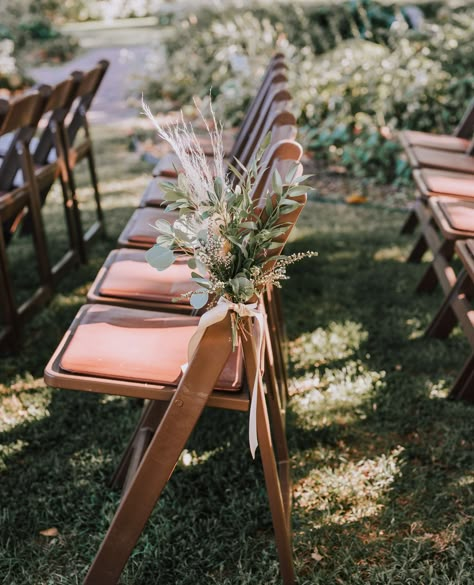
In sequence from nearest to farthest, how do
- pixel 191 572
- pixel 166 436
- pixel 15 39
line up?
pixel 166 436 → pixel 191 572 → pixel 15 39

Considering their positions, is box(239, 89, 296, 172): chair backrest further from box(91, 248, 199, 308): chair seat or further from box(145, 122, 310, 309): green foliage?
box(91, 248, 199, 308): chair seat

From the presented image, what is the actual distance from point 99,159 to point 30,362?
3940mm

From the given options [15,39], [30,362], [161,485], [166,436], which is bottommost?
[15,39]

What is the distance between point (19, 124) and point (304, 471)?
6.61ft

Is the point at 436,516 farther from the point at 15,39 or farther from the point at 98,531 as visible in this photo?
the point at 15,39

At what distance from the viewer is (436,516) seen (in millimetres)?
2434

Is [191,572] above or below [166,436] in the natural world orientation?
below

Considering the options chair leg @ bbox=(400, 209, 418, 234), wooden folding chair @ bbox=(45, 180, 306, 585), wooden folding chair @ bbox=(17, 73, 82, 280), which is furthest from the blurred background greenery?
wooden folding chair @ bbox=(45, 180, 306, 585)

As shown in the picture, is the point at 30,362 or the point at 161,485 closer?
the point at 161,485

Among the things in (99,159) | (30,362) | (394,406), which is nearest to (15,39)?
(99,159)

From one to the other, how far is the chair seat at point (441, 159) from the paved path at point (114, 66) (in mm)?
2310

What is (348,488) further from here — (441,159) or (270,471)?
(441,159)

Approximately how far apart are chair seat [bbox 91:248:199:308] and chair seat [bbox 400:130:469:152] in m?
2.18

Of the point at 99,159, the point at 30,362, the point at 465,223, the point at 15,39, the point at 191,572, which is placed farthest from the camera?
the point at 15,39
